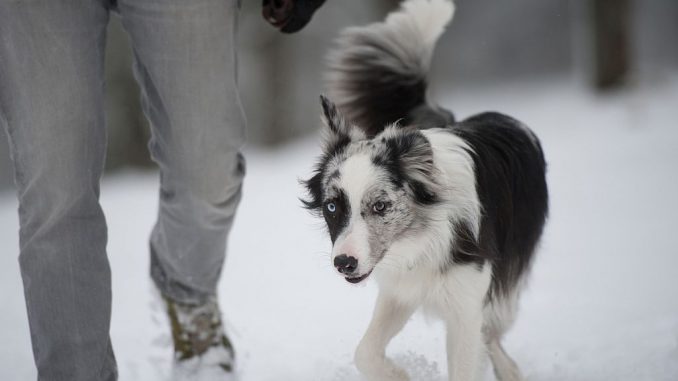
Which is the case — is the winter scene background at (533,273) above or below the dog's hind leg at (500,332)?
below

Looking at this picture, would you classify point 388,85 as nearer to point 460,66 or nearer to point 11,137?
point 11,137

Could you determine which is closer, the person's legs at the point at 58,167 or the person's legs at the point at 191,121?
the person's legs at the point at 58,167

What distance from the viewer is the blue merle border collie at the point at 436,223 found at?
271 centimetres

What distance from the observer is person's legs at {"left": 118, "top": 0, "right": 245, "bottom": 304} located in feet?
8.97

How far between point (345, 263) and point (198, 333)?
1.04 metres

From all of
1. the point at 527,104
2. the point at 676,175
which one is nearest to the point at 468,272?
the point at 676,175

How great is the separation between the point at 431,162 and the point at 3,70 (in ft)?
5.12

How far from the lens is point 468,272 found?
2717 millimetres

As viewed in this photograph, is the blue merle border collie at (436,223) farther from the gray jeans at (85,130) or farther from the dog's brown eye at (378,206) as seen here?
the gray jeans at (85,130)

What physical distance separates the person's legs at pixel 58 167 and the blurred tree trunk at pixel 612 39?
36.6ft

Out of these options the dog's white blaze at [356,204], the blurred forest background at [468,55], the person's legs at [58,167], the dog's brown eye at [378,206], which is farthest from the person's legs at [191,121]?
the blurred forest background at [468,55]

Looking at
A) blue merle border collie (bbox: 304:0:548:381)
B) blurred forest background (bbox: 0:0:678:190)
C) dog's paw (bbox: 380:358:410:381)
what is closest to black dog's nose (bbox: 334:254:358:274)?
blue merle border collie (bbox: 304:0:548:381)

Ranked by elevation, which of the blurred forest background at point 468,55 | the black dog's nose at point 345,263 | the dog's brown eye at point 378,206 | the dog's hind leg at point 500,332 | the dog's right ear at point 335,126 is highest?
the dog's right ear at point 335,126

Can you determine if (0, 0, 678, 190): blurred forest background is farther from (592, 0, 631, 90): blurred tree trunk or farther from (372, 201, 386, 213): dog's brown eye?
(372, 201, 386, 213): dog's brown eye
